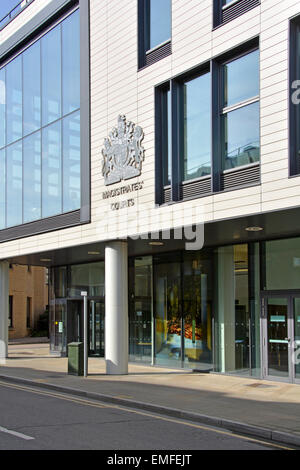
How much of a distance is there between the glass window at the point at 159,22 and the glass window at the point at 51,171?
5.68 metres

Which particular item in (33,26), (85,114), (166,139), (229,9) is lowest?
(166,139)

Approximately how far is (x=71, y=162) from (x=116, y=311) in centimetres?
580

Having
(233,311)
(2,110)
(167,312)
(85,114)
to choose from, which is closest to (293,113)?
(233,311)

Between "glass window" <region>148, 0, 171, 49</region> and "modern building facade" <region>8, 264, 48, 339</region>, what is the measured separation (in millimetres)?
26554

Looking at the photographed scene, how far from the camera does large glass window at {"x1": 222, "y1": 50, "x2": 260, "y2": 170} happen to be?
1472 cm

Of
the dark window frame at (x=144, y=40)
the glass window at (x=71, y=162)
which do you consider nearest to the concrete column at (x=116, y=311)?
the glass window at (x=71, y=162)

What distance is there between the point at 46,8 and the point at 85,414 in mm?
16735

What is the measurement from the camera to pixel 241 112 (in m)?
15.1

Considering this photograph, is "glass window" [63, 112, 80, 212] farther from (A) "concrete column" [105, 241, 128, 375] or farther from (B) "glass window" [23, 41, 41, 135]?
(A) "concrete column" [105, 241, 128, 375]

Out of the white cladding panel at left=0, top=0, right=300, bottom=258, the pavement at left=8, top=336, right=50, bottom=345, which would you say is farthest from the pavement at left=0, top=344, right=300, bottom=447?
the pavement at left=8, top=336, right=50, bottom=345

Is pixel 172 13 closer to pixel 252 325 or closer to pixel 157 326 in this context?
pixel 252 325

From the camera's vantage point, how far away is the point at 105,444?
8727 millimetres

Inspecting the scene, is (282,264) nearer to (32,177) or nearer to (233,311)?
(233,311)

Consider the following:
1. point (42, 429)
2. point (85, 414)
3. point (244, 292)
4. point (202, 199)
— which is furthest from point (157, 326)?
point (42, 429)
